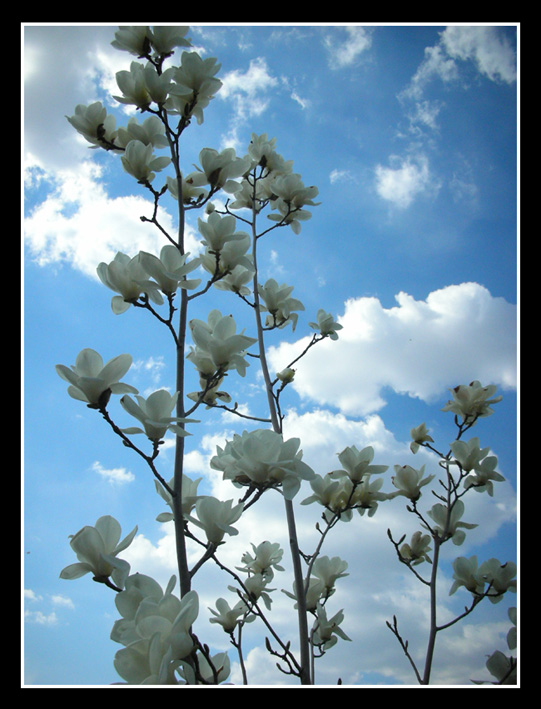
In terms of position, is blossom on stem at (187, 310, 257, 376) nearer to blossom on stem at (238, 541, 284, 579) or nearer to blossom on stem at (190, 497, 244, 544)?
blossom on stem at (190, 497, 244, 544)

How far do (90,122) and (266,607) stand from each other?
5.50 feet

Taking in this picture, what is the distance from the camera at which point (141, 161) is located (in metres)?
1.39

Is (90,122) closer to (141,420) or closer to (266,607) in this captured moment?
(141,420)

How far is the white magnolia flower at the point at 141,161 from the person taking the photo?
4.50ft

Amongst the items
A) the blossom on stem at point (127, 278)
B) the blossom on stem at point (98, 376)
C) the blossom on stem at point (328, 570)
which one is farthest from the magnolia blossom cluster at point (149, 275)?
the blossom on stem at point (328, 570)

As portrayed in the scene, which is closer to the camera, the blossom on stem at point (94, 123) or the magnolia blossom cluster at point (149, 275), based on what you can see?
the magnolia blossom cluster at point (149, 275)

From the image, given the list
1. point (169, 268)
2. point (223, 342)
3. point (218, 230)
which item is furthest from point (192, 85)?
point (223, 342)

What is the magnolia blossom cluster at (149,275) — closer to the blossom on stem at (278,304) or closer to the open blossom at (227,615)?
the blossom on stem at (278,304)

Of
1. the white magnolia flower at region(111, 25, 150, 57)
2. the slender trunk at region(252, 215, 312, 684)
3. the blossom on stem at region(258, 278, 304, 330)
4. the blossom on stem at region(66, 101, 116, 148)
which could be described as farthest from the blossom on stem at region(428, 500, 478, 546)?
the white magnolia flower at region(111, 25, 150, 57)

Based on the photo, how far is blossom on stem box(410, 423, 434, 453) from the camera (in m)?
1.95

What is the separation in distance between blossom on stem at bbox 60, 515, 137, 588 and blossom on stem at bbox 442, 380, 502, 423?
1344mm

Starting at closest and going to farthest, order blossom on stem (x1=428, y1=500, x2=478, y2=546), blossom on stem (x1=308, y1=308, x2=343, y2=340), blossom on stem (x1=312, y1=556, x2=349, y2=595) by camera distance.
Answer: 1. blossom on stem (x1=312, y1=556, x2=349, y2=595)
2. blossom on stem (x1=428, y1=500, x2=478, y2=546)
3. blossom on stem (x1=308, y1=308, x2=343, y2=340)

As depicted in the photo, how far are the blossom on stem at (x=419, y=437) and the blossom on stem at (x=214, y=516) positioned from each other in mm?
1133

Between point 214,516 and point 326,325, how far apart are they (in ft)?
3.99
